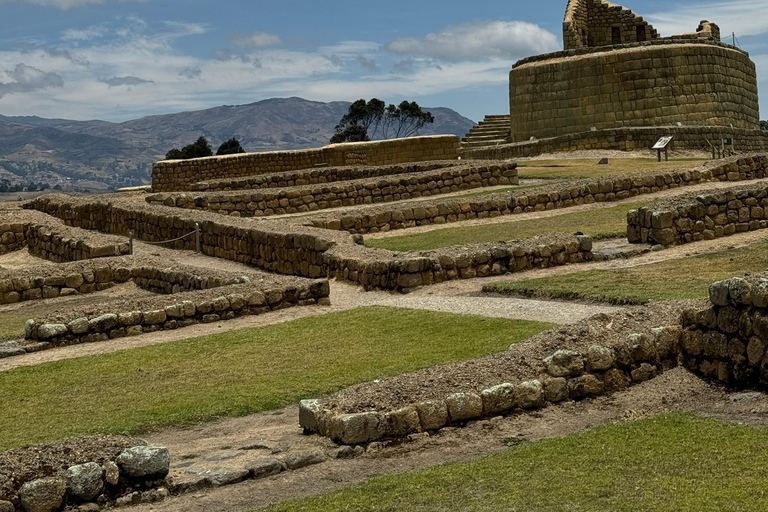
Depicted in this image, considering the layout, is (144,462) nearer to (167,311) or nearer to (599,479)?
(599,479)

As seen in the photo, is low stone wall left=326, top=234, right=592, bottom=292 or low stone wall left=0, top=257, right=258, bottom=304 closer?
low stone wall left=326, top=234, right=592, bottom=292

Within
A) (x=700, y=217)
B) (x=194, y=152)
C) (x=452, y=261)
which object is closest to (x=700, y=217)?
(x=700, y=217)

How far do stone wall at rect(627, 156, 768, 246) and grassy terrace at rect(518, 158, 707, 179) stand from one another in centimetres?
1248

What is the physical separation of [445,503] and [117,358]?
276 inches

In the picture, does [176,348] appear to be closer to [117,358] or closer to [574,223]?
[117,358]

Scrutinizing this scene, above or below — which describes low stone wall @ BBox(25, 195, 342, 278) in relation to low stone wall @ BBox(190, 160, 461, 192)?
below

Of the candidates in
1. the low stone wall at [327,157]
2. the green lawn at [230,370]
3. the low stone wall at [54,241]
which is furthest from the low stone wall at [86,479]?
the low stone wall at [327,157]

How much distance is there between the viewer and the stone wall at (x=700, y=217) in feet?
65.6

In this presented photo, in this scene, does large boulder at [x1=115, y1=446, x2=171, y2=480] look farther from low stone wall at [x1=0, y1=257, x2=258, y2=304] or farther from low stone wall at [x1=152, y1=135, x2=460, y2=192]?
low stone wall at [x1=152, y1=135, x2=460, y2=192]

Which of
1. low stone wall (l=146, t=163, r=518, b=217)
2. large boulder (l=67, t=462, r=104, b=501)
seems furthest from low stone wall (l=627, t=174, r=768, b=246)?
large boulder (l=67, t=462, r=104, b=501)

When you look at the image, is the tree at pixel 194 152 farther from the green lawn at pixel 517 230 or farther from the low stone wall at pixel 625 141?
the green lawn at pixel 517 230

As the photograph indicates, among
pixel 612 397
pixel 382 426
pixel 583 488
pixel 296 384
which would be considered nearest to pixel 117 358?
pixel 296 384

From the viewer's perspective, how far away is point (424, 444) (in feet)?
29.2

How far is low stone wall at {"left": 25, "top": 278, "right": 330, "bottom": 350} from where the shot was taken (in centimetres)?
1467
